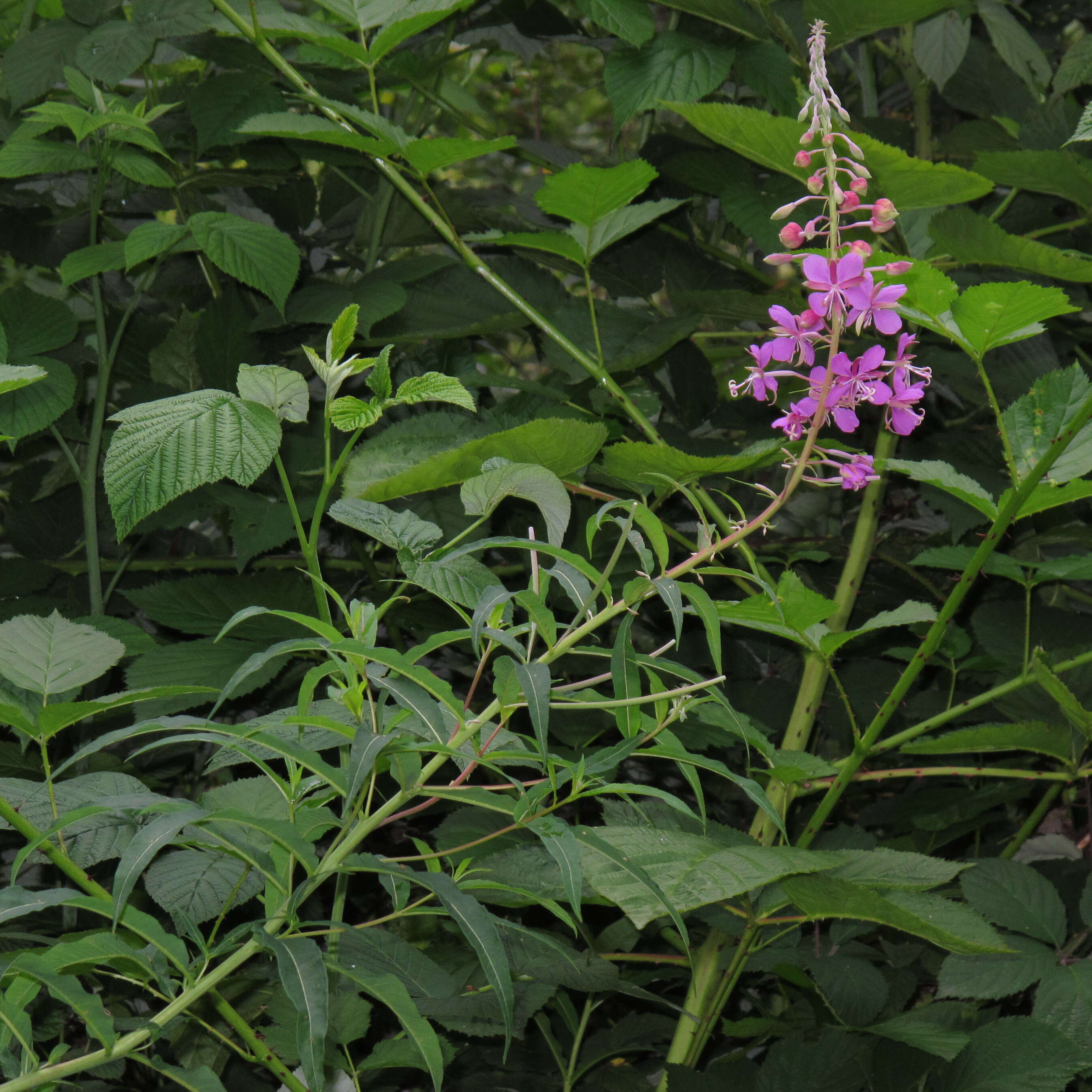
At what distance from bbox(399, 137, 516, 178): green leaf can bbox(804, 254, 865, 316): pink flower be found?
405mm

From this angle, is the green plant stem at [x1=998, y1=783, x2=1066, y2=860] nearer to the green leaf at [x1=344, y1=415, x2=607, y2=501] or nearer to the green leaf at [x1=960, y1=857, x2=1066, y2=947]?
the green leaf at [x1=960, y1=857, x2=1066, y2=947]

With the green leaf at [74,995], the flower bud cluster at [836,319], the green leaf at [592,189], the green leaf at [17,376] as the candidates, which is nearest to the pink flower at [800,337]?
the flower bud cluster at [836,319]

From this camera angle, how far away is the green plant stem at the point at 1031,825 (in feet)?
3.56

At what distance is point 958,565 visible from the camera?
0.94 m

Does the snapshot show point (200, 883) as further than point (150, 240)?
No

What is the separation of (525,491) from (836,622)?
0.59 metres

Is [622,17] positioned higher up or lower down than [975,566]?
higher up

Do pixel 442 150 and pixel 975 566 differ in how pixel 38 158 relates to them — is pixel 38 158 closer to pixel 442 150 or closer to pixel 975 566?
pixel 442 150

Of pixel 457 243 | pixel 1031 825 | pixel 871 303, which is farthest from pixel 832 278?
pixel 1031 825

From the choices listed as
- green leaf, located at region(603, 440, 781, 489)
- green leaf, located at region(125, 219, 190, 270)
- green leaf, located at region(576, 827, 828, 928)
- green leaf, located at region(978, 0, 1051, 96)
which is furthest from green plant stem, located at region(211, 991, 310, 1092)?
green leaf, located at region(978, 0, 1051, 96)

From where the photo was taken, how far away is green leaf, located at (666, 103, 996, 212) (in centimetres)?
88

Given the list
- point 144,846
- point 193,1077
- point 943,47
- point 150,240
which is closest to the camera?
point 144,846

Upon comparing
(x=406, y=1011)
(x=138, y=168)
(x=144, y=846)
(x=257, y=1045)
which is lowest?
(x=257, y=1045)

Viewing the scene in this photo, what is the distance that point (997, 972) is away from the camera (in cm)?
88
